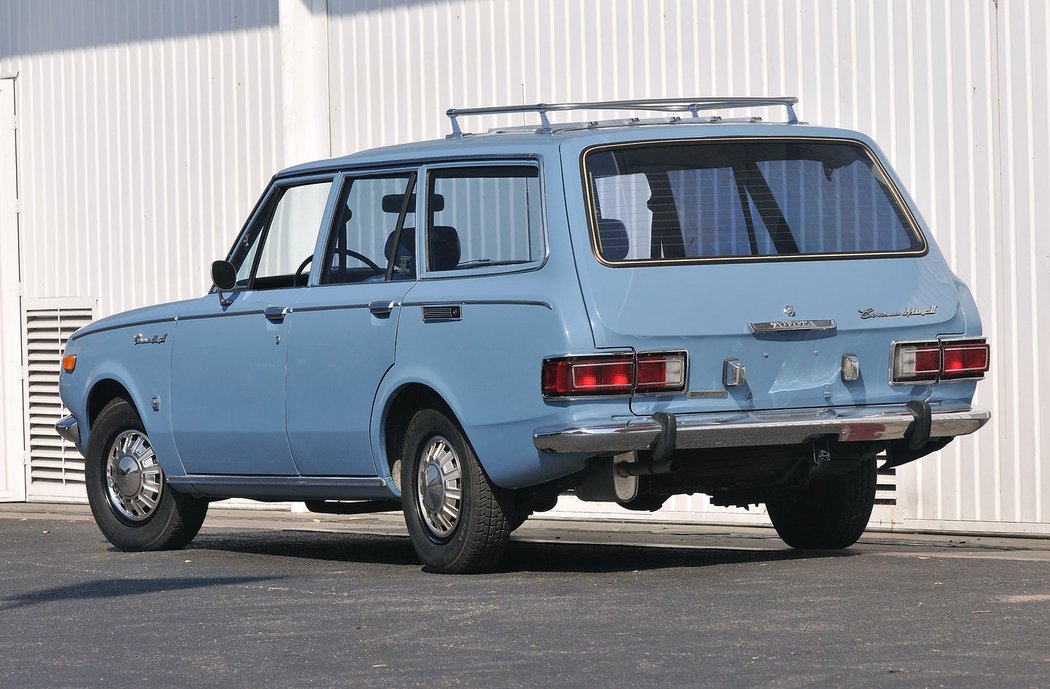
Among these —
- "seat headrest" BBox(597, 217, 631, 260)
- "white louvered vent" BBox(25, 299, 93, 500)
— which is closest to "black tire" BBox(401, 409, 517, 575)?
"seat headrest" BBox(597, 217, 631, 260)

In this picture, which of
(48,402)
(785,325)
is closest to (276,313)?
(785,325)

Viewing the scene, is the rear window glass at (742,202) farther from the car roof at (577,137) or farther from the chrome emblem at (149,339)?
the chrome emblem at (149,339)

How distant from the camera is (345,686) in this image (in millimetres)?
Answer: 6297

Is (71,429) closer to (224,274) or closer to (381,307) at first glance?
(224,274)

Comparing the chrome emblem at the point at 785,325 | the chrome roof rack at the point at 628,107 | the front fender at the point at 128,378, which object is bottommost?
the front fender at the point at 128,378

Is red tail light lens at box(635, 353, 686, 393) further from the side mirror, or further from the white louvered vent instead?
the white louvered vent

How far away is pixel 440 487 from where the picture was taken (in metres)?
9.15

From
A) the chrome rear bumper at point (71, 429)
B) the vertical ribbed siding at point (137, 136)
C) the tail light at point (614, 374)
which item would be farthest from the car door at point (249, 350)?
the vertical ribbed siding at point (137, 136)

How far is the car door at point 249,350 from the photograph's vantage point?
1002 centimetres

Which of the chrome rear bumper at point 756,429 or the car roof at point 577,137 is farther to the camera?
the car roof at point 577,137

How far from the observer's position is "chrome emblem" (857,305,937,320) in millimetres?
8812

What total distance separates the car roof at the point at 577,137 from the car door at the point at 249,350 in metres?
0.66

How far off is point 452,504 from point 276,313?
146 cm

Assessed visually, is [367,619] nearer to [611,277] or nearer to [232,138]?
[611,277]
